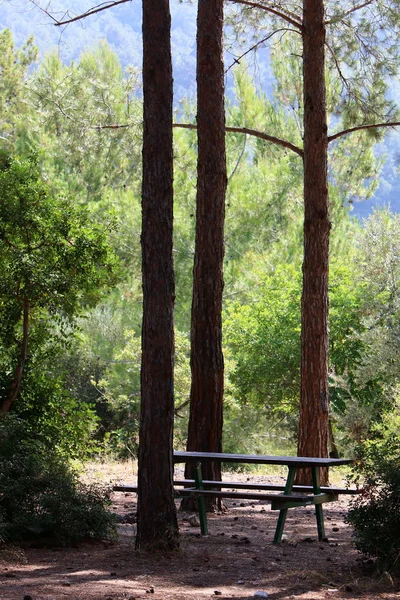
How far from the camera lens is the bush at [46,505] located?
6180mm

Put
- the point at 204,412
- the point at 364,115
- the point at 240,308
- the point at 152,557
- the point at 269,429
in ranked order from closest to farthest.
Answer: the point at 152,557, the point at 204,412, the point at 364,115, the point at 240,308, the point at 269,429

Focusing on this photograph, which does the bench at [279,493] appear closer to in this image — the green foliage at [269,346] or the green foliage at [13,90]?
the green foliage at [269,346]

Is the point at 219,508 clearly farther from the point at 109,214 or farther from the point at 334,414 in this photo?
the point at 334,414

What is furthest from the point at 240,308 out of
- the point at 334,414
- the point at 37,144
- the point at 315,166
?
the point at 315,166

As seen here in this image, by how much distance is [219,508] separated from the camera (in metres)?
8.55

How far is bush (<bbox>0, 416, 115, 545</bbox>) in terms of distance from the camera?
6.18m

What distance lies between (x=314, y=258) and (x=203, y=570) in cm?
528

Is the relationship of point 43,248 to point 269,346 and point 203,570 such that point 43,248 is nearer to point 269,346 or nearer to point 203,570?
point 203,570

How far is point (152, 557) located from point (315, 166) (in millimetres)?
5867

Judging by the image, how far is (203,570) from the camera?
5637 millimetres

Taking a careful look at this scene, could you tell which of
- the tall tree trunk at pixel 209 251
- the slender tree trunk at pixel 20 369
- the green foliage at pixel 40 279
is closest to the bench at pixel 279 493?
the tall tree trunk at pixel 209 251

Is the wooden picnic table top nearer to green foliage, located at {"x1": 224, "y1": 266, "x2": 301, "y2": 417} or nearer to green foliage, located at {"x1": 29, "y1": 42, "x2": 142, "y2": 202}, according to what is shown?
green foliage, located at {"x1": 29, "y1": 42, "x2": 142, "y2": 202}

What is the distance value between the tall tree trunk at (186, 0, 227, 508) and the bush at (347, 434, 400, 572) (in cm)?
287

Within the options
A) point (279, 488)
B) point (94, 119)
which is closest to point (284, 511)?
point (279, 488)
